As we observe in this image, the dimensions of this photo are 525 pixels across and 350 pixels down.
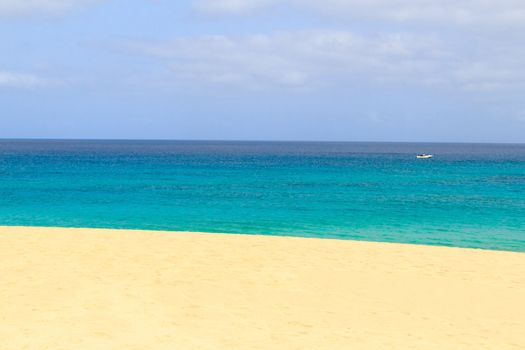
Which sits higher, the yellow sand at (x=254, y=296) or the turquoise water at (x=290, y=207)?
the yellow sand at (x=254, y=296)

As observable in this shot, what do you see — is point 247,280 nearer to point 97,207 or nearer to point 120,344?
point 120,344

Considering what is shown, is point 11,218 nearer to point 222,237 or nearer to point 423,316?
point 222,237

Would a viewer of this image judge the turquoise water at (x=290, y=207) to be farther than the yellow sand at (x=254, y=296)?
Yes

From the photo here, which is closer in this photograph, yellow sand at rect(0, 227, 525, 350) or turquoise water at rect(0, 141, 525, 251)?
yellow sand at rect(0, 227, 525, 350)

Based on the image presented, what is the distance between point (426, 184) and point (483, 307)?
139 ft

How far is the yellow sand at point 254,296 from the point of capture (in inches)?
343

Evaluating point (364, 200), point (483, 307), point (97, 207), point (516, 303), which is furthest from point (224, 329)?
point (364, 200)

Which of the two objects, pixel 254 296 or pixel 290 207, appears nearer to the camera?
pixel 254 296

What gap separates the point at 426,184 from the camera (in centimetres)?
5175

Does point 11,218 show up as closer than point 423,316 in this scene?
No

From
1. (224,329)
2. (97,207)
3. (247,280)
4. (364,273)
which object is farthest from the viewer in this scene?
(97,207)

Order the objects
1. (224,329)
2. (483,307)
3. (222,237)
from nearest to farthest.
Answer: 1. (224,329)
2. (483,307)
3. (222,237)

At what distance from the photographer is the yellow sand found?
8.71 meters

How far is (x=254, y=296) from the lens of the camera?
11.4 meters
